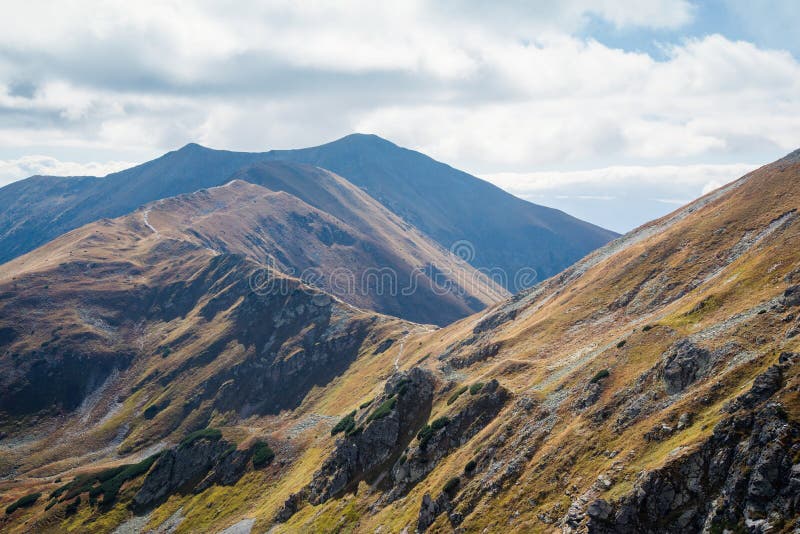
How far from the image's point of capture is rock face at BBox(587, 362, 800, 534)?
1230 inches

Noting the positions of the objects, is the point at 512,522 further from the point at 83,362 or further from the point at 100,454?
the point at 83,362

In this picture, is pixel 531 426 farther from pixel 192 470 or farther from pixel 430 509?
pixel 192 470

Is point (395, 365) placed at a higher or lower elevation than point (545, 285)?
lower

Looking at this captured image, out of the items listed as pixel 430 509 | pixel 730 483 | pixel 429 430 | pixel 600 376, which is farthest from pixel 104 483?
pixel 730 483

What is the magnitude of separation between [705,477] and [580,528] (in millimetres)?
10365

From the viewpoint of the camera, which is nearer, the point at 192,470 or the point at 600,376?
the point at 600,376

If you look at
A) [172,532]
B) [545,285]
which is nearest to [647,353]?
[545,285]

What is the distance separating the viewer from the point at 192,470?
10725 cm

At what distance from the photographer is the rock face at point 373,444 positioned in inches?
2985

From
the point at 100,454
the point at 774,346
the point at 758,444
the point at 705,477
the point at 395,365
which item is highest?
the point at 774,346

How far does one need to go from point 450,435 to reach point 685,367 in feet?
106

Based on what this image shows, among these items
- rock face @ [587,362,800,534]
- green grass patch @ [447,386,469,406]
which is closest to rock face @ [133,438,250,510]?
green grass patch @ [447,386,469,406]

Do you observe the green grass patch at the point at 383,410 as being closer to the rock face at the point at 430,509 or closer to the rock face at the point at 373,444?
the rock face at the point at 373,444

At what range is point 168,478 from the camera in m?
106
